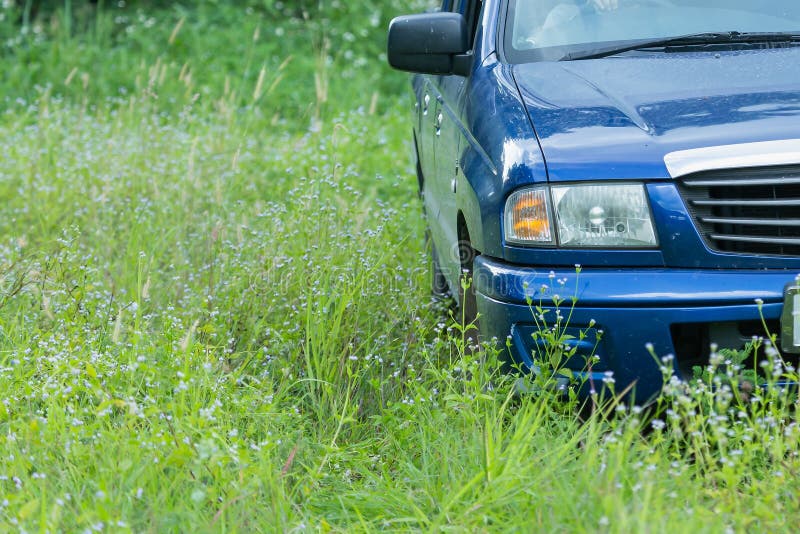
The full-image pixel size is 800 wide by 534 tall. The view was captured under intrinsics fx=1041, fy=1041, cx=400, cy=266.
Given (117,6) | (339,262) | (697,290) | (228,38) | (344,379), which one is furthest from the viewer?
(117,6)

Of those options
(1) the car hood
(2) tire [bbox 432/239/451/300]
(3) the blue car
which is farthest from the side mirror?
(2) tire [bbox 432/239/451/300]

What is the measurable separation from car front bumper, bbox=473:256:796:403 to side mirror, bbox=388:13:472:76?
3.80 ft

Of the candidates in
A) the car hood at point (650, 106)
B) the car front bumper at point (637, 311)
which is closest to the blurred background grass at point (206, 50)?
the car hood at point (650, 106)

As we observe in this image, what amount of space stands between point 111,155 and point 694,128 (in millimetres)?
4389

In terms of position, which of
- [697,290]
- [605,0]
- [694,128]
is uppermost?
[605,0]

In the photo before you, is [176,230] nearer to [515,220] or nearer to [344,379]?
[344,379]

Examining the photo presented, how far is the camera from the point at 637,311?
2787mm

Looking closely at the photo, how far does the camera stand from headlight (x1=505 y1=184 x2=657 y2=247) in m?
2.86

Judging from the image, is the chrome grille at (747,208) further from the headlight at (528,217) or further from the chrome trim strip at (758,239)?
the headlight at (528,217)

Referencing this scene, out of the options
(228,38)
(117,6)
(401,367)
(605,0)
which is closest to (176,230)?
(401,367)

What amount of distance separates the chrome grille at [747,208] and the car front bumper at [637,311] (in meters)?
0.08

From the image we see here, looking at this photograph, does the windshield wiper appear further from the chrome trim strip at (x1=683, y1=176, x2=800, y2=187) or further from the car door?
the chrome trim strip at (x1=683, y1=176, x2=800, y2=187)

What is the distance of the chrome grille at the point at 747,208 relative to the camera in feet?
9.25

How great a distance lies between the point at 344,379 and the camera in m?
3.58
